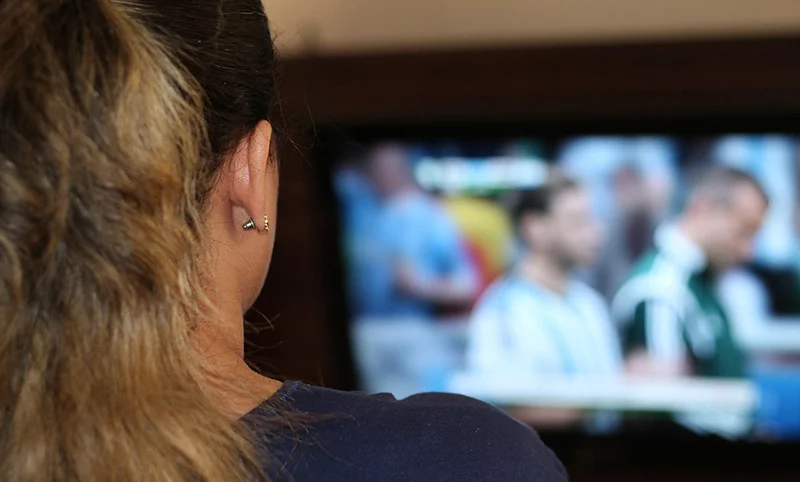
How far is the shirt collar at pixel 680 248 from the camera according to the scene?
2.18 m

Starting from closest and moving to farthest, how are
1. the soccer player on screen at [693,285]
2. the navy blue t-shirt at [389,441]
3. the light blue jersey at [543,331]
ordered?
the navy blue t-shirt at [389,441] → the soccer player on screen at [693,285] → the light blue jersey at [543,331]

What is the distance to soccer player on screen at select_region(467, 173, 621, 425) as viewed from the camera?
2.24m

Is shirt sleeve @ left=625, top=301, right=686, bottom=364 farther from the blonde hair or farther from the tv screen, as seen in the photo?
the blonde hair

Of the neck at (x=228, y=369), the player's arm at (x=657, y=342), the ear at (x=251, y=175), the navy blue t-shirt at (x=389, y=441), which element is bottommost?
the player's arm at (x=657, y=342)

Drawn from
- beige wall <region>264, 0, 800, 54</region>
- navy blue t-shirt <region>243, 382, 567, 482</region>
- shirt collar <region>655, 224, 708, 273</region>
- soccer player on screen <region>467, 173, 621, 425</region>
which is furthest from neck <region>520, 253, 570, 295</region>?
navy blue t-shirt <region>243, 382, 567, 482</region>

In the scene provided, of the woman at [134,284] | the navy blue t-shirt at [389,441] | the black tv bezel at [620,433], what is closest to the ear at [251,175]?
the woman at [134,284]

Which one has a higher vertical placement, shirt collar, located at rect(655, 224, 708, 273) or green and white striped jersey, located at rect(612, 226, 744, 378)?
shirt collar, located at rect(655, 224, 708, 273)

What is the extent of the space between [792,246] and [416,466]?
162cm

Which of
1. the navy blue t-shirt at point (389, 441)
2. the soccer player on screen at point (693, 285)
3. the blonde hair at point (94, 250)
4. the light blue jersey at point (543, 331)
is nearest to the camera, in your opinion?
the blonde hair at point (94, 250)

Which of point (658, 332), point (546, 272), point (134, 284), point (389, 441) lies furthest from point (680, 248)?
point (134, 284)

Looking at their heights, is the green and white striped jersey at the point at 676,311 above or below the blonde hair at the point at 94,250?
below

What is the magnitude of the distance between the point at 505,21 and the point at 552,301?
628 mm

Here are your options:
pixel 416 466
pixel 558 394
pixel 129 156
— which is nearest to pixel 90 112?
pixel 129 156

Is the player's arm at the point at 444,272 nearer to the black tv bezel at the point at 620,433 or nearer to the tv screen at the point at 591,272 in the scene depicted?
the tv screen at the point at 591,272
